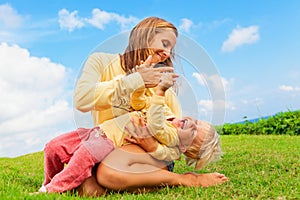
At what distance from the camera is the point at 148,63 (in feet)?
9.04

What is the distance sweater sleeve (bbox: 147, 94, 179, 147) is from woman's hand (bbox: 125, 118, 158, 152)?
44mm

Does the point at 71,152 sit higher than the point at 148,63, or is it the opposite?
the point at 148,63

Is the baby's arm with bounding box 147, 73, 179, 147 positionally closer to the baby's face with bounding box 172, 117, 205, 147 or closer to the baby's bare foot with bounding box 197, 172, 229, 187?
the baby's face with bounding box 172, 117, 205, 147

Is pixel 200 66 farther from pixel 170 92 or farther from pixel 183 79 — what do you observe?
pixel 170 92

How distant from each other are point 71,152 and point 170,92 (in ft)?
Answer: 2.84

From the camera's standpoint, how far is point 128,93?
104 inches

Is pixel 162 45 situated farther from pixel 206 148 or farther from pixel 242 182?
pixel 242 182

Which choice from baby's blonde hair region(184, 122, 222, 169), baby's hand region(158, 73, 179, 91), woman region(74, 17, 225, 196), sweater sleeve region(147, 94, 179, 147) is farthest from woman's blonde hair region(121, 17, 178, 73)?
baby's blonde hair region(184, 122, 222, 169)

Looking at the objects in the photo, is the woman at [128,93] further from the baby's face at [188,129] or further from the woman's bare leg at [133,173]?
the baby's face at [188,129]

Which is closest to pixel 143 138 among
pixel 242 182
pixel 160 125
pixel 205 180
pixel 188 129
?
pixel 160 125

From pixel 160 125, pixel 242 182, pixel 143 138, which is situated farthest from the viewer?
pixel 242 182

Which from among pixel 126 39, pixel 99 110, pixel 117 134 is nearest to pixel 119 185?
pixel 117 134

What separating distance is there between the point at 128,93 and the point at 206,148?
0.77 meters

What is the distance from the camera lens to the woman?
2699mm
